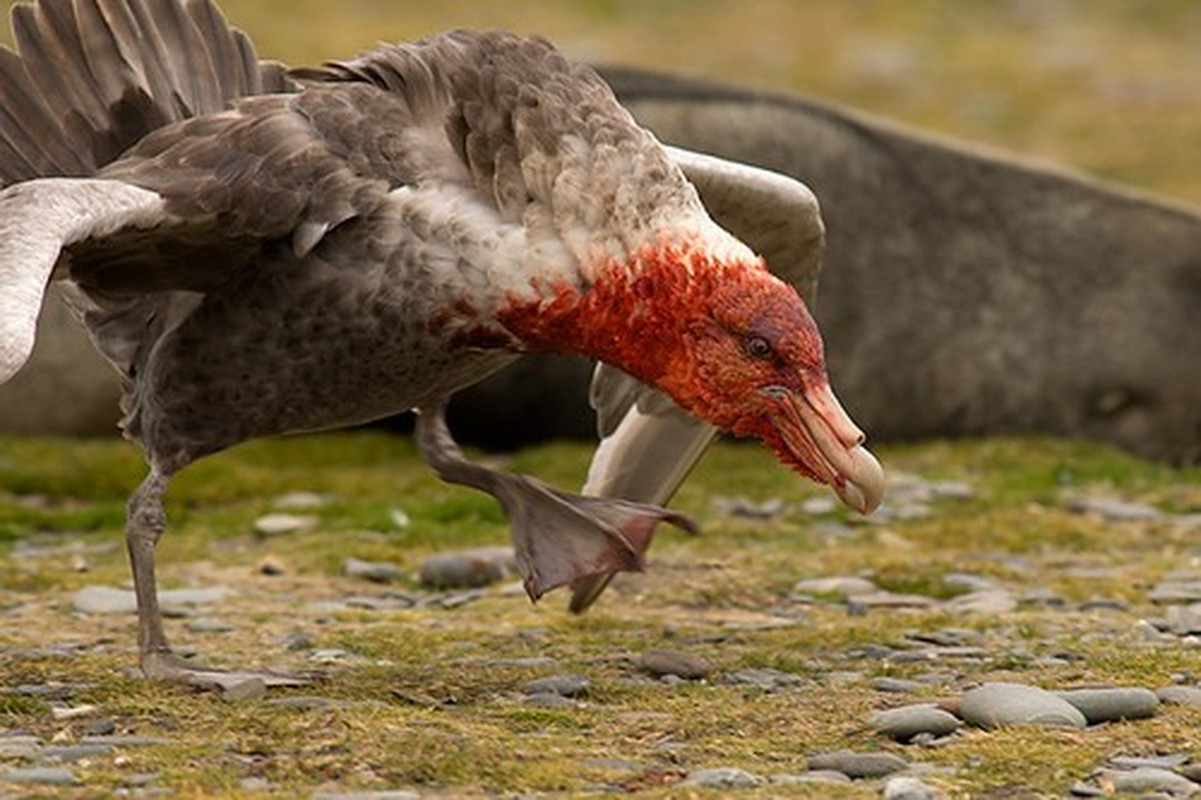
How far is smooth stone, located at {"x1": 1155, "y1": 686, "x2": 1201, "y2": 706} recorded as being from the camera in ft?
21.9

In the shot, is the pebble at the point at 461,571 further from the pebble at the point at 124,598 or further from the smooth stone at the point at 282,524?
the smooth stone at the point at 282,524

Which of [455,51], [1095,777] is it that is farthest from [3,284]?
[1095,777]

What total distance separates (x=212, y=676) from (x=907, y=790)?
2.14 meters

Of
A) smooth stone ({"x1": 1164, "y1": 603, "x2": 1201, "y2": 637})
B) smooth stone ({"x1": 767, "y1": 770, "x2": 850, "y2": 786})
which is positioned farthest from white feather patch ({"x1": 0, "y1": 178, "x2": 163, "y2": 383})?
smooth stone ({"x1": 1164, "y1": 603, "x2": 1201, "y2": 637})

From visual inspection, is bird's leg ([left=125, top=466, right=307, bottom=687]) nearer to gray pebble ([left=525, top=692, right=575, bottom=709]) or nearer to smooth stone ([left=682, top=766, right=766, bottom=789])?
gray pebble ([left=525, top=692, right=575, bottom=709])

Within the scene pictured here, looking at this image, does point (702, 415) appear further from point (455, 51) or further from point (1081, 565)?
point (1081, 565)

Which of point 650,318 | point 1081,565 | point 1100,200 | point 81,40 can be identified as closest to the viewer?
point 650,318

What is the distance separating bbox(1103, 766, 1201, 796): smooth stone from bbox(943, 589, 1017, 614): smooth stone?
277cm

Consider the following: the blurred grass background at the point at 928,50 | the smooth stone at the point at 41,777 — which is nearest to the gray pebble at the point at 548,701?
the smooth stone at the point at 41,777

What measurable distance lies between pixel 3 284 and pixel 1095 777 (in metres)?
2.73

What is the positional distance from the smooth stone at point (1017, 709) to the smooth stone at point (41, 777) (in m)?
2.17

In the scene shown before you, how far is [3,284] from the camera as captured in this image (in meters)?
6.16

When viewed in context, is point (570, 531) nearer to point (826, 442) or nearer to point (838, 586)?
point (826, 442)

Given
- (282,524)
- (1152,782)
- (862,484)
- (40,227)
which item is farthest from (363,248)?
(282,524)
